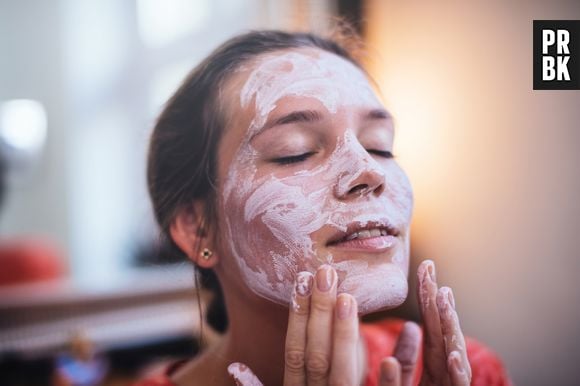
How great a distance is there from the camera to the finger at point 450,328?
0.58 meters

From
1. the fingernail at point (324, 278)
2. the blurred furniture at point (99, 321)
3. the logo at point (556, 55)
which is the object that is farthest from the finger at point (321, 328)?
the blurred furniture at point (99, 321)

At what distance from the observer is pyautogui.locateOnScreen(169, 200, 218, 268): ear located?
0.71 m

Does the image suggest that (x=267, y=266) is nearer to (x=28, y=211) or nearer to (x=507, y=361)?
(x=507, y=361)

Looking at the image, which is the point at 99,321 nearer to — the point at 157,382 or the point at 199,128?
the point at 157,382

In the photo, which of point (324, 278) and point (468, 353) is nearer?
point (324, 278)

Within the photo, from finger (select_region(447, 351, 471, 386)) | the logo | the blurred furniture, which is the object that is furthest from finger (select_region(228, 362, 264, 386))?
the blurred furniture

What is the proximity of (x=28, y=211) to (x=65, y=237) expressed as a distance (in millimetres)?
280

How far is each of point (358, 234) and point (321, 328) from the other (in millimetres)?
111

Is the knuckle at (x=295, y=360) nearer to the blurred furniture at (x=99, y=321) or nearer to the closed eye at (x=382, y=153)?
the closed eye at (x=382, y=153)

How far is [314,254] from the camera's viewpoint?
60cm

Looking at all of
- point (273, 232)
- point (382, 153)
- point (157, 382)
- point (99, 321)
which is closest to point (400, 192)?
point (382, 153)

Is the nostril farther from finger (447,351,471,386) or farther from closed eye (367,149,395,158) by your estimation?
finger (447,351,471,386)

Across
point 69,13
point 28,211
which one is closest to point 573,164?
point 69,13

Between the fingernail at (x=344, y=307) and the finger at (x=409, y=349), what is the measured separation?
0.68 feet
